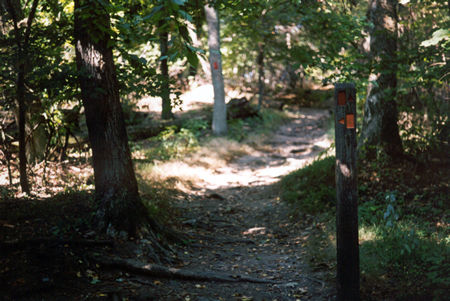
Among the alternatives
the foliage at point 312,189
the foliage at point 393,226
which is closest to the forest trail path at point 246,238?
the foliage at point 312,189

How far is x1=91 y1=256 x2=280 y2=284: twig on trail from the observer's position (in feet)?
16.4

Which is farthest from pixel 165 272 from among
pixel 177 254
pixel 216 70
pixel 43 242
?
pixel 216 70

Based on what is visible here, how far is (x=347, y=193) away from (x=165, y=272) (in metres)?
2.66

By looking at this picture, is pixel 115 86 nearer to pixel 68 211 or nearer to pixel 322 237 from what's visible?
pixel 68 211

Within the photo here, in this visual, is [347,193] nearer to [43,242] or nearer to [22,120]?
[43,242]

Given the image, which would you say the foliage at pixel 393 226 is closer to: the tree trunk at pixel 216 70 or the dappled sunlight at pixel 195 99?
the tree trunk at pixel 216 70

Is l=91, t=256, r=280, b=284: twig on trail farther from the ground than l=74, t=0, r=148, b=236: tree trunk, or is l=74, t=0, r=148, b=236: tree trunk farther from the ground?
l=74, t=0, r=148, b=236: tree trunk

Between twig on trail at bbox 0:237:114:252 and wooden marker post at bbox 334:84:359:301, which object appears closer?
wooden marker post at bbox 334:84:359:301

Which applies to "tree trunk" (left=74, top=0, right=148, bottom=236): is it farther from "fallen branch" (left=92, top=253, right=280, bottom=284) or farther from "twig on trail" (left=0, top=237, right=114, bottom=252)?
"fallen branch" (left=92, top=253, right=280, bottom=284)

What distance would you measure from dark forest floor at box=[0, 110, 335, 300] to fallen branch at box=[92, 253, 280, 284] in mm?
49

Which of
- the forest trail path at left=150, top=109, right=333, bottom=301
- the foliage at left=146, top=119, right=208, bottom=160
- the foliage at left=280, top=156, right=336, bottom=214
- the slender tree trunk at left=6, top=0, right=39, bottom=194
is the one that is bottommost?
the forest trail path at left=150, top=109, right=333, bottom=301

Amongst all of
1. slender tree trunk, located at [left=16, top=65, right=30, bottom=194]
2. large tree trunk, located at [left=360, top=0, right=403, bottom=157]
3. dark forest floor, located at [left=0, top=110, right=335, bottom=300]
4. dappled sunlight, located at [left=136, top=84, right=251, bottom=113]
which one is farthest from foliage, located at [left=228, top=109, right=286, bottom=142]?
slender tree trunk, located at [left=16, top=65, right=30, bottom=194]

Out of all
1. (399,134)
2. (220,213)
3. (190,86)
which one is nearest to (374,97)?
(399,134)

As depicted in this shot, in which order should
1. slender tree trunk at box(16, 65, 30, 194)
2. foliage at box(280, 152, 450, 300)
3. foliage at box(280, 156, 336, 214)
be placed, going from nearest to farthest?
1. foliage at box(280, 152, 450, 300)
2. slender tree trunk at box(16, 65, 30, 194)
3. foliage at box(280, 156, 336, 214)
